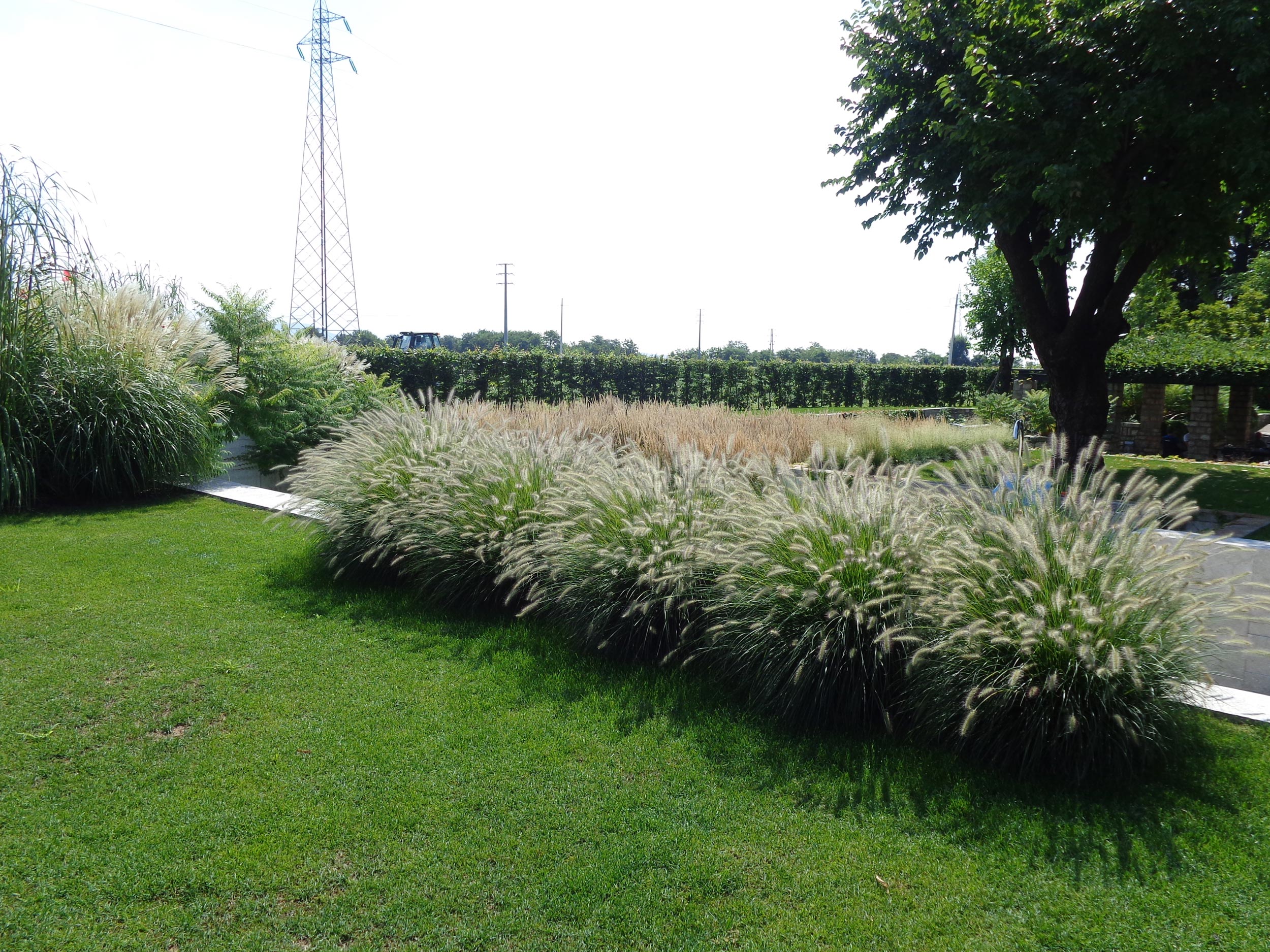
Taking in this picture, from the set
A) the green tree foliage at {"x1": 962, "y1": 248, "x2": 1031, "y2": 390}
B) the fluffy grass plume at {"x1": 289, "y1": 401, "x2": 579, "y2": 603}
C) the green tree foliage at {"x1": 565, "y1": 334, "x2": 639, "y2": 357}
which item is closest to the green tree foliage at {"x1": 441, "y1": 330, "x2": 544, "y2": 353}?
the green tree foliage at {"x1": 565, "y1": 334, "x2": 639, "y2": 357}

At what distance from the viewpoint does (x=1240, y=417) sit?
1144cm

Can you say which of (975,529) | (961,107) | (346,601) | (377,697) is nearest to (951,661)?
(975,529)

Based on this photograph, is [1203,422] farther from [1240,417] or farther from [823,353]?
[823,353]

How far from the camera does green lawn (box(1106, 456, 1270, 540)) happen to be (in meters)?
6.52

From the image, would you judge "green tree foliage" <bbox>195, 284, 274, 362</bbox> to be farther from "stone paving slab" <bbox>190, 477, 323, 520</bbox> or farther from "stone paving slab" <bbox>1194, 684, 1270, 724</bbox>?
"stone paving slab" <bbox>1194, 684, 1270, 724</bbox>

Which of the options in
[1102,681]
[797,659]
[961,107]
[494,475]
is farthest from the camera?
[961,107]

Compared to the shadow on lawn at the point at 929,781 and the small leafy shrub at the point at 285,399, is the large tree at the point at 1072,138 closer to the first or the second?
the shadow on lawn at the point at 929,781

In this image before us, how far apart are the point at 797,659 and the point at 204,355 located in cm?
840

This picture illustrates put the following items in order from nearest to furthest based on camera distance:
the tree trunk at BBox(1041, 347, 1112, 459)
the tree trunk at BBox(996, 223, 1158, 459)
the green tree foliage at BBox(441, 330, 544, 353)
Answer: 1. the tree trunk at BBox(996, 223, 1158, 459)
2. the tree trunk at BBox(1041, 347, 1112, 459)
3. the green tree foliage at BBox(441, 330, 544, 353)

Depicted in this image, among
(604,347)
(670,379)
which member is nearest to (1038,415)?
(670,379)

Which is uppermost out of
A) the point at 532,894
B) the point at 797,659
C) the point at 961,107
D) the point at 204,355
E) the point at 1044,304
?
the point at 961,107

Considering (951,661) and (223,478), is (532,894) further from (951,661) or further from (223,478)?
(223,478)

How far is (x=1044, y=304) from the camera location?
360 inches

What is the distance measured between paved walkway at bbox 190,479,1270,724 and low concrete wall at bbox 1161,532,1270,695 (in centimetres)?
6
